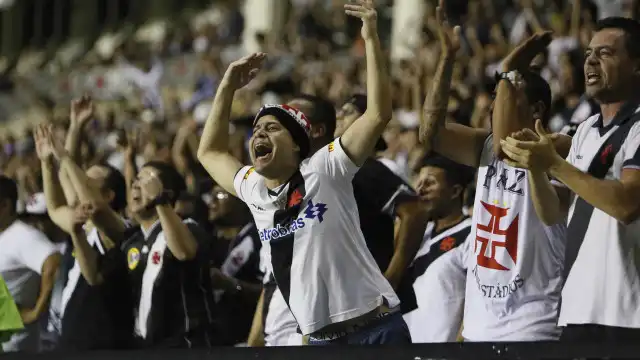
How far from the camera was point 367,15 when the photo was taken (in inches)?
198

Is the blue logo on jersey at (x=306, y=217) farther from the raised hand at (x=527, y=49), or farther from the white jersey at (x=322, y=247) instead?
the raised hand at (x=527, y=49)

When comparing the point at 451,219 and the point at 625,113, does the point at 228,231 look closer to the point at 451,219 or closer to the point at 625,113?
the point at 451,219

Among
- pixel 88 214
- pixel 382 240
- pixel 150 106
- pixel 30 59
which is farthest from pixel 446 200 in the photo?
pixel 30 59

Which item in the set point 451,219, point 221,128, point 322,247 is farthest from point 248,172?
point 451,219

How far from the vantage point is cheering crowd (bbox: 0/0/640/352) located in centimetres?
467

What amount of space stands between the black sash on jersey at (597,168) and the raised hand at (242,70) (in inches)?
64.0

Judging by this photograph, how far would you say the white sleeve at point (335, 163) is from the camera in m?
4.94

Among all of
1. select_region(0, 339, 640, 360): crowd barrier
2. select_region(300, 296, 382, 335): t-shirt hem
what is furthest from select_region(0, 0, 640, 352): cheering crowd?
select_region(0, 339, 640, 360): crowd barrier

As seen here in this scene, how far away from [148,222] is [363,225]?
156 cm

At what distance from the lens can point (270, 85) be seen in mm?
13359

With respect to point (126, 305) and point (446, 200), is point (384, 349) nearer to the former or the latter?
point (446, 200)

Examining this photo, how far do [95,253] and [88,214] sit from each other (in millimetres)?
355

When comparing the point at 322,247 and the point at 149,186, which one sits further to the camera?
the point at 149,186

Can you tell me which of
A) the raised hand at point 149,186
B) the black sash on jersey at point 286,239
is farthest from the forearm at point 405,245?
the raised hand at point 149,186
